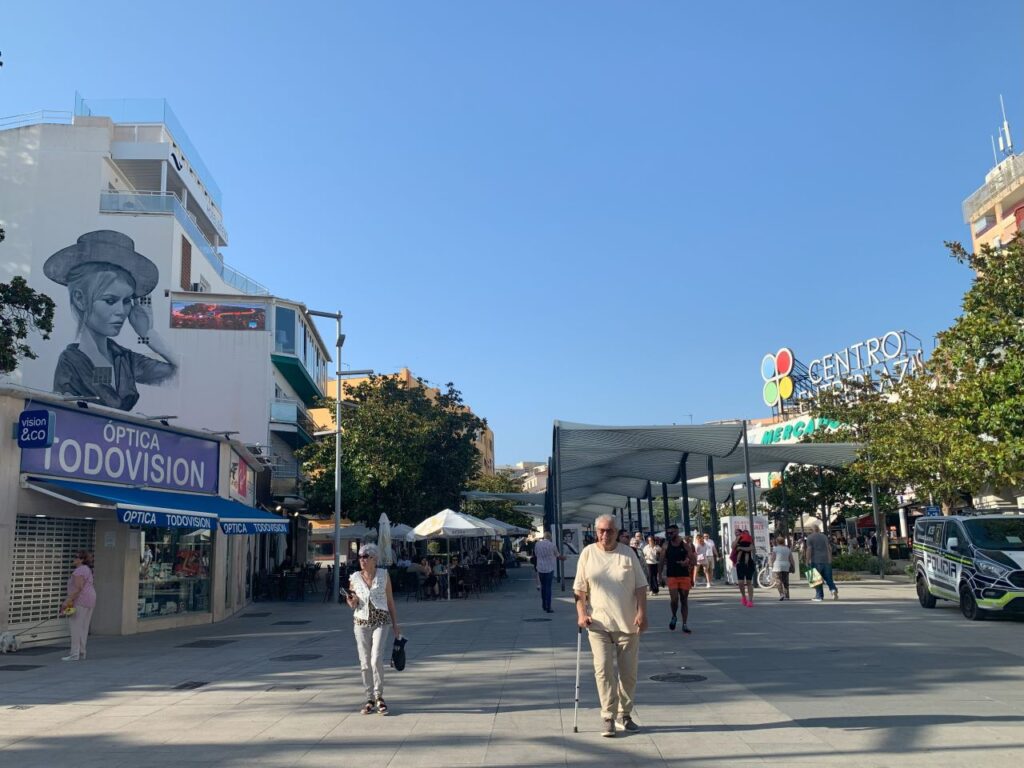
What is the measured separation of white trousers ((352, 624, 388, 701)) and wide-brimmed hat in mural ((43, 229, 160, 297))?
113 feet

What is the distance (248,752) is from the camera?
21.2 feet

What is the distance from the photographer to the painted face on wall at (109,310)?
1474 inches

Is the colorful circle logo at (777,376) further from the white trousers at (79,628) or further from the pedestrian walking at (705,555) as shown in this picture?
the white trousers at (79,628)

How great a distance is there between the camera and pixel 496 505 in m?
60.4

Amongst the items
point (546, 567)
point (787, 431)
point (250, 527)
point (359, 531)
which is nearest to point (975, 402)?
point (546, 567)

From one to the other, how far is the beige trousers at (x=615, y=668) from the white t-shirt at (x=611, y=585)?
0.07 meters

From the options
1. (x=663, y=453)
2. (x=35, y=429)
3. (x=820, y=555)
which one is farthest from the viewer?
(x=663, y=453)

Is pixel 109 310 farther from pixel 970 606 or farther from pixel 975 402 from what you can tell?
pixel 970 606

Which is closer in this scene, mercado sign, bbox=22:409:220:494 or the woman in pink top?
the woman in pink top

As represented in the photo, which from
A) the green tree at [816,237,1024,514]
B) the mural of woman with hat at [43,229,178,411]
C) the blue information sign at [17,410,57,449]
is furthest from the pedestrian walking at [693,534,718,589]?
the mural of woman with hat at [43,229,178,411]

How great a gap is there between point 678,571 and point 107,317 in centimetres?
3267

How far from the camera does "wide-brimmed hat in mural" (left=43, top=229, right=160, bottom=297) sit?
37750 millimetres

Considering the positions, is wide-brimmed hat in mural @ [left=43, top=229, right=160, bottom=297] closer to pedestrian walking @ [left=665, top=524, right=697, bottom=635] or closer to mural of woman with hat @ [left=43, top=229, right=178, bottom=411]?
mural of woman with hat @ [left=43, top=229, right=178, bottom=411]

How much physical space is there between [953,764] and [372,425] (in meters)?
26.7
